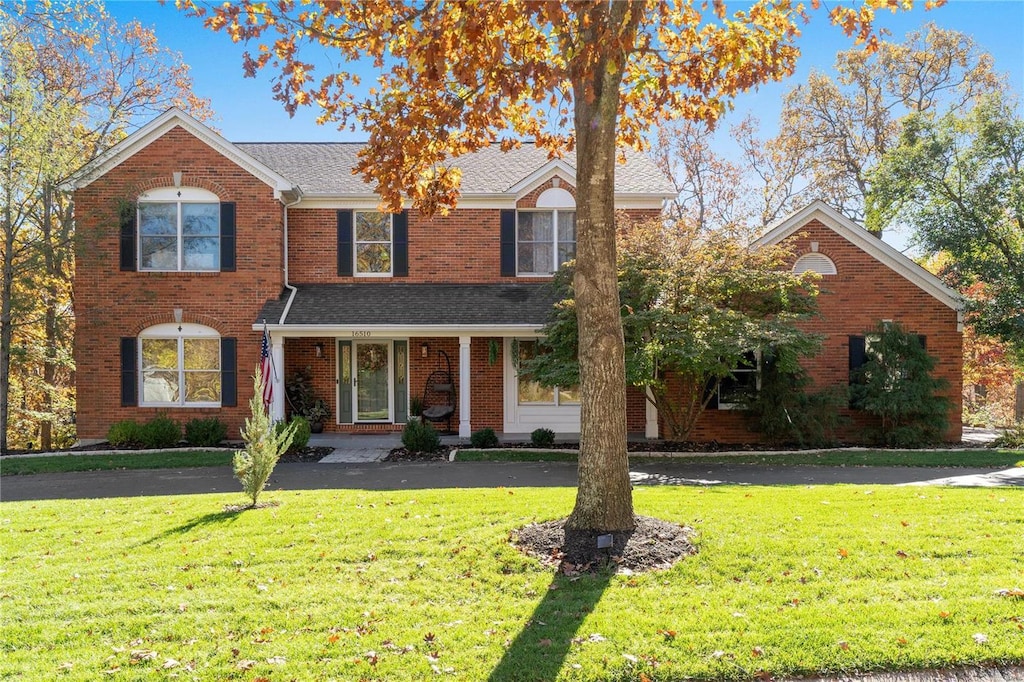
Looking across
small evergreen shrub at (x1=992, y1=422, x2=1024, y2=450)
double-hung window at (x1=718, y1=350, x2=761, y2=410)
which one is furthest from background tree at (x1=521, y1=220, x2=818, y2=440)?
small evergreen shrub at (x1=992, y1=422, x2=1024, y2=450)

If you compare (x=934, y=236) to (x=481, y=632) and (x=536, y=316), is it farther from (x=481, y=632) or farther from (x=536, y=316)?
(x=481, y=632)

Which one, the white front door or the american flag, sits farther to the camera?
the white front door

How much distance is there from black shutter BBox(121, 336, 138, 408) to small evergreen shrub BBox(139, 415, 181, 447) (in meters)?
1.71

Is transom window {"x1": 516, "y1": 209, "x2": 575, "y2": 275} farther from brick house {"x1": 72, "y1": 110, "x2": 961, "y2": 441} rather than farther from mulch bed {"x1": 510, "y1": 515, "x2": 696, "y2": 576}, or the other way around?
mulch bed {"x1": 510, "y1": 515, "x2": 696, "y2": 576}

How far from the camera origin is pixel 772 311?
14.8 meters

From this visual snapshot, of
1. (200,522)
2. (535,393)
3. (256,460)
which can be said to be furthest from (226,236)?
(200,522)

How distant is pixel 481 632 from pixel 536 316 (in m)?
11.7

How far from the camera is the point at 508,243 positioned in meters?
17.5

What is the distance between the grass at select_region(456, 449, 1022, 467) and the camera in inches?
522

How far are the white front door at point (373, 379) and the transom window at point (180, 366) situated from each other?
3.30 m

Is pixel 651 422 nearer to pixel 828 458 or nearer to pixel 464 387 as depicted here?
pixel 828 458

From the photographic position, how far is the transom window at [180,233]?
1670cm

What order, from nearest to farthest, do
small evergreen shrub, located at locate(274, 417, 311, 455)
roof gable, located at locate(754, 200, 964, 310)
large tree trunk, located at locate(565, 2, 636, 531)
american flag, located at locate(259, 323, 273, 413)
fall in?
large tree trunk, located at locate(565, 2, 636, 531), american flag, located at locate(259, 323, 273, 413), small evergreen shrub, located at locate(274, 417, 311, 455), roof gable, located at locate(754, 200, 964, 310)

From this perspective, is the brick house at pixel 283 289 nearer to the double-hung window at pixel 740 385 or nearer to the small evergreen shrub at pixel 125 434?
the double-hung window at pixel 740 385
